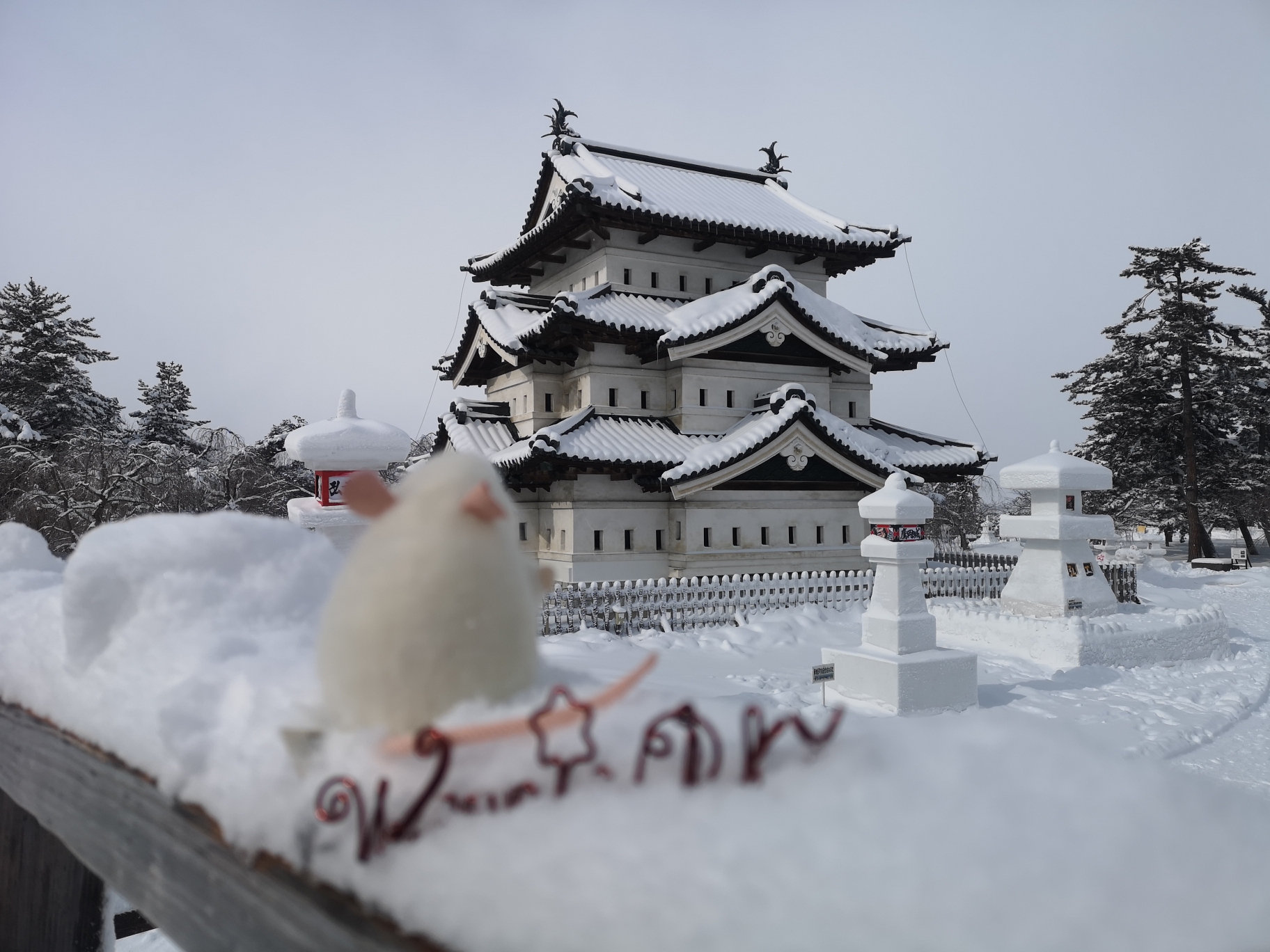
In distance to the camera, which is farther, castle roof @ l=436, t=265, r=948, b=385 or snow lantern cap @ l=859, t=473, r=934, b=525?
castle roof @ l=436, t=265, r=948, b=385

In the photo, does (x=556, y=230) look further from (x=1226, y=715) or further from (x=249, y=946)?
(x=249, y=946)

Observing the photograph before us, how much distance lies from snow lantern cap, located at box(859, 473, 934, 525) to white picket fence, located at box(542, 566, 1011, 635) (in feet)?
8.71

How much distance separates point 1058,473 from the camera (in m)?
10.8

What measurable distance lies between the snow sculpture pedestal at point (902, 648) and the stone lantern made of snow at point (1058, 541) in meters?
3.26

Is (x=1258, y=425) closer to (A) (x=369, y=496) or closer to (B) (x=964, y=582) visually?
(B) (x=964, y=582)

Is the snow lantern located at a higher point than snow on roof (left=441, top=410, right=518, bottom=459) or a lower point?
lower

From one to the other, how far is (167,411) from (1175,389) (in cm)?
3797

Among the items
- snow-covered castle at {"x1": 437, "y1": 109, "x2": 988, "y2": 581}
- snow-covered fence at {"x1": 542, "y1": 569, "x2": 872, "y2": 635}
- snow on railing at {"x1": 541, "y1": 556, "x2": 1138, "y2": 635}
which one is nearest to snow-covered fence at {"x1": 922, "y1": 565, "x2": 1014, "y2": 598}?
snow on railing at {"x1": 541, "y1": 556, "x2": 1138, "y2": 635}

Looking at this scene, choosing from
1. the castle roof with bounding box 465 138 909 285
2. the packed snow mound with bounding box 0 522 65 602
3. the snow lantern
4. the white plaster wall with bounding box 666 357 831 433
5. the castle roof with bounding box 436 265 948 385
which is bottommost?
the packed snow mound with bounding box 0 522 65 602

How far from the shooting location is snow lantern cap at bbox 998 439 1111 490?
10.9 metres

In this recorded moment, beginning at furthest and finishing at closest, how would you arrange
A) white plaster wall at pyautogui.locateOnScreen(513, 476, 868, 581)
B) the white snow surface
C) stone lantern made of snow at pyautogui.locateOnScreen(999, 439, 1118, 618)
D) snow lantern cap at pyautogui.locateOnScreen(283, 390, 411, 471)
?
white plaster wall at pyautogui.locateOnScreen(513, 476, 868, 581)
stone lantern made of snow at pyautogui.locateOnScreen(999, 439, 1118, 618)
snow lantern cap at pyautogui.locateOnScreen(283, 390, 411, 471)
the white snow surface

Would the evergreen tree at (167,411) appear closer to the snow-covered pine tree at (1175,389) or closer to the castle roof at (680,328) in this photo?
the castle roof at (680,328)

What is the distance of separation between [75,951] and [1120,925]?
335 cm

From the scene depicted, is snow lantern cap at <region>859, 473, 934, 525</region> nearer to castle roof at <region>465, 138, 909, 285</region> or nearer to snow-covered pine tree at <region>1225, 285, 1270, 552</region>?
castle roof at <region>465, 138, 909, 285</region>
